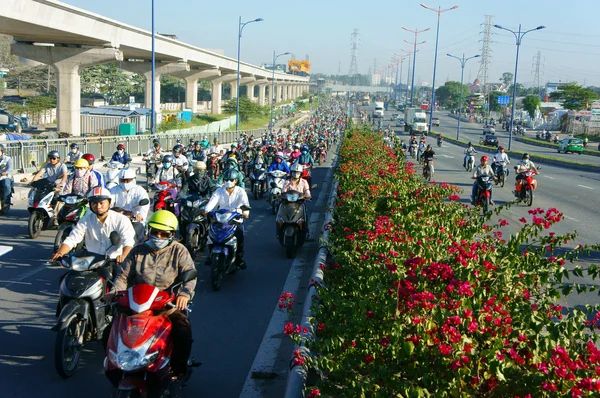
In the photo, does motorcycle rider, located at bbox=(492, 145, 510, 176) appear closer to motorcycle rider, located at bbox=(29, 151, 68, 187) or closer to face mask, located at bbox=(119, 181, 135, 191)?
motorcycle rider, located at bbox=(29, 151, 68, 187)

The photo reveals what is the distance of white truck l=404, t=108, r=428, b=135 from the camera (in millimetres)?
76438

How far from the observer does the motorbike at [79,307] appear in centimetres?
623

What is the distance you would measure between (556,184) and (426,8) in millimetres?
36238

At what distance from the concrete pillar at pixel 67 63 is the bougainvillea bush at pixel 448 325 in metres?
35.2

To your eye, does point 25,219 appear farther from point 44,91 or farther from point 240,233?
point 44,91

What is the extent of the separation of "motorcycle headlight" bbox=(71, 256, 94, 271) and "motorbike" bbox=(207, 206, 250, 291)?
314 cm

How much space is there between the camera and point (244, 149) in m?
29.5

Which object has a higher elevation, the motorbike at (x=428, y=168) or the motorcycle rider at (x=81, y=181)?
the motorcycle rider at (x=81, y=181)

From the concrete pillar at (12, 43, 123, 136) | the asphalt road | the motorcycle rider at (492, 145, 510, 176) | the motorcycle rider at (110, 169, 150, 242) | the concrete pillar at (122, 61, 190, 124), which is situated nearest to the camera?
the asphalt road

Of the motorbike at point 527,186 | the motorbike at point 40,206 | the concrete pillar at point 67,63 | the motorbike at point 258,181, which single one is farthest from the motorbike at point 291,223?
the concrete pillar at point 67,63

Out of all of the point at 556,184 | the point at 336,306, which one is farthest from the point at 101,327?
the point at 556,184

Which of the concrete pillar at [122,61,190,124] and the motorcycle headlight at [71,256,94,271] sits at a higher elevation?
the concrete pillar at [122,61,190,124]

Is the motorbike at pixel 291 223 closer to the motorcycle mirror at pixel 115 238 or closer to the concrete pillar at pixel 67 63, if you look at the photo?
the motorcycle mirror at pixel 115 238

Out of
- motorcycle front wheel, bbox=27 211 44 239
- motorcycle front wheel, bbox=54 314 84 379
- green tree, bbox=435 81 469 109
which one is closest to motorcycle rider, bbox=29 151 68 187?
motorcycle front wheel, bbox=27 211 44 239
